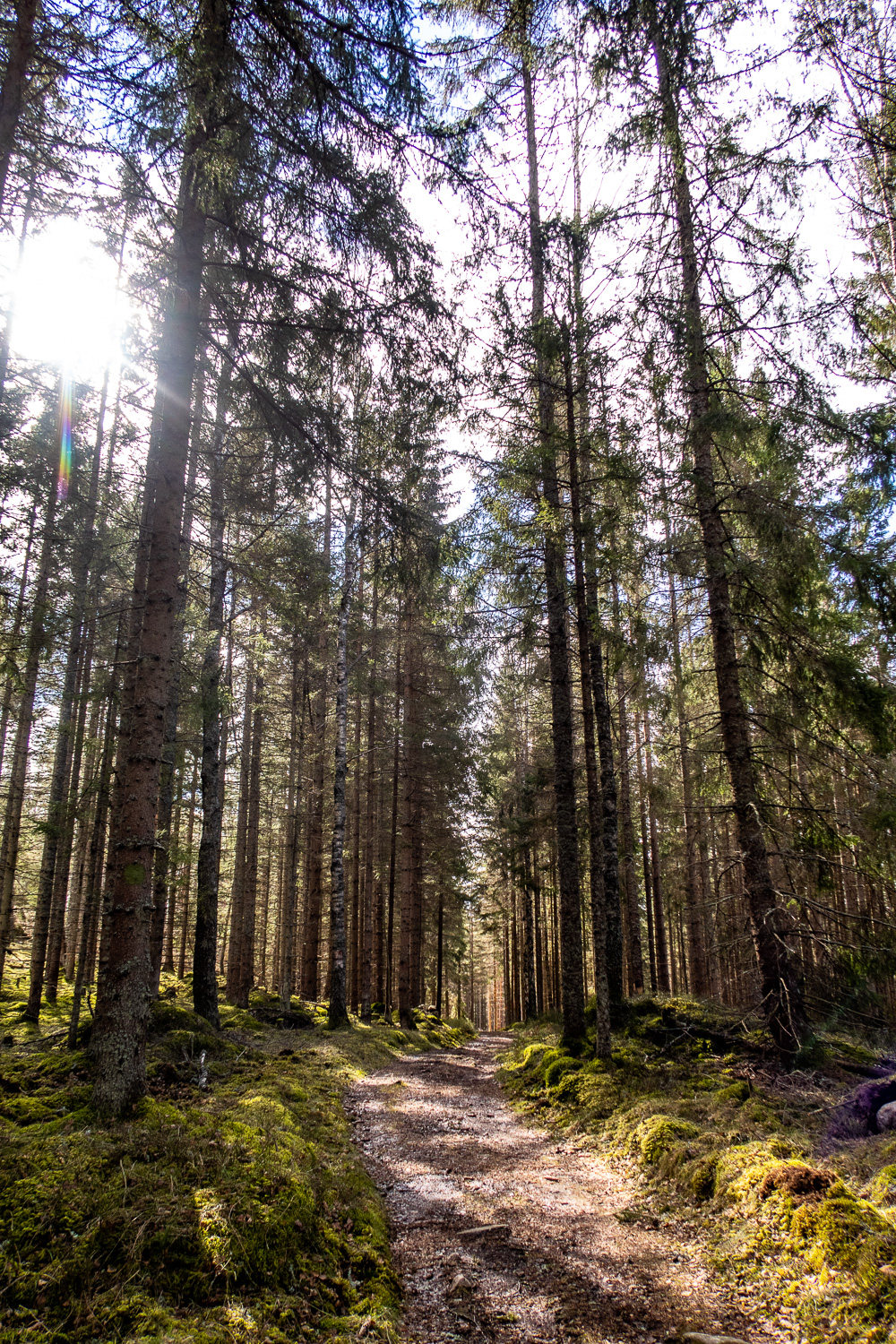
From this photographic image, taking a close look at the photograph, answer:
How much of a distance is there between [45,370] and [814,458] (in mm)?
12159

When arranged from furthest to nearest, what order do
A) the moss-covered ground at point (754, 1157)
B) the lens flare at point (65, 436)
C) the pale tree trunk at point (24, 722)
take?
the lens flare at point (65, 436) < the pale tree trunk at point (24, 722) < the moss-covered ground at point (754, 1157)

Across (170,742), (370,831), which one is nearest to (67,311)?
(170,742)

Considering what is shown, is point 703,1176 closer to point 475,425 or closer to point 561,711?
point 561,711

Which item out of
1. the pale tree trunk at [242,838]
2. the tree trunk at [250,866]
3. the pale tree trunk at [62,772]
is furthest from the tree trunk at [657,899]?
the pale tree trunk at [62,772]

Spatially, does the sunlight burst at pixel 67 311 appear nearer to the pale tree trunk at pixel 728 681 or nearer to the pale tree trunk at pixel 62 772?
the pale tree trunk at pixel 62 772

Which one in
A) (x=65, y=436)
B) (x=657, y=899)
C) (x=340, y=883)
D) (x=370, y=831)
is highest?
(x=65, y=436)

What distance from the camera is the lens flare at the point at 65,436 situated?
10.3 metres

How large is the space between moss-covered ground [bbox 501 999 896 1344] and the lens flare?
39.0ft

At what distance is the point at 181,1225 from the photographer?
3199 mm

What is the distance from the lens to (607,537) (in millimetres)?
10086

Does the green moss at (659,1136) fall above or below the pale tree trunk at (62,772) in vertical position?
below

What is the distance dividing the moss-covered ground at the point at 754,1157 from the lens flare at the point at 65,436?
11.9m

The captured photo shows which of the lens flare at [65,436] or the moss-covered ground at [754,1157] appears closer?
the moss-covered ground at [754,1157]

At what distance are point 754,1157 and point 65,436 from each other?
13622 millimetres
